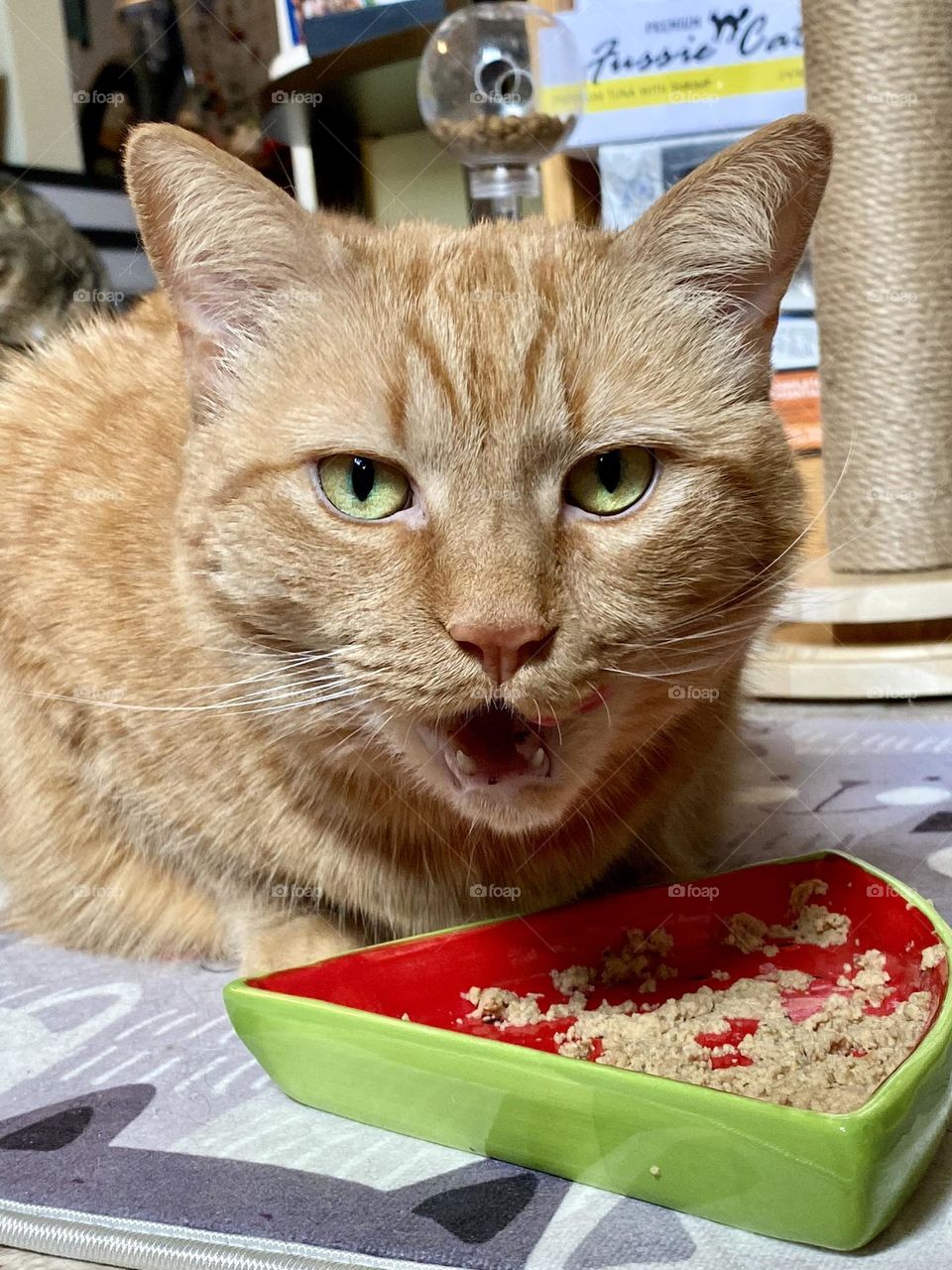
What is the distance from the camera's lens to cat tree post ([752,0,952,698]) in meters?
2.08

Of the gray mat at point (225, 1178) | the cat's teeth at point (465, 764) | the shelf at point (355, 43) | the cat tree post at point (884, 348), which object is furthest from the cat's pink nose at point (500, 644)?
the shelf at point (355, 43)

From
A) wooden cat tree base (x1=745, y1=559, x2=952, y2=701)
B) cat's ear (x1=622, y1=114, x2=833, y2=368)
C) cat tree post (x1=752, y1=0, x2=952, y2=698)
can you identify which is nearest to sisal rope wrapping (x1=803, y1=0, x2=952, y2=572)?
cat tree post (x1=752, y1=0, x2=952, y2=698)

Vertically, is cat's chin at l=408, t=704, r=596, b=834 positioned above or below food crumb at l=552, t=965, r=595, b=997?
above

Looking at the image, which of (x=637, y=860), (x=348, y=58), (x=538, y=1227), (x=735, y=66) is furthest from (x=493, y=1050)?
(x=735, y=66)

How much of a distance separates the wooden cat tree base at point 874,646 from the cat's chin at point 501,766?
1.24m

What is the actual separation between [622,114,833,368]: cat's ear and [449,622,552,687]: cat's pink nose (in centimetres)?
37

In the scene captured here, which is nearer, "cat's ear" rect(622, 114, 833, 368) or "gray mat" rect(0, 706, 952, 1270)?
"gray mat" rect(0, 706, 952, 1270)

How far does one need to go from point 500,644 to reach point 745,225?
0.42 metres

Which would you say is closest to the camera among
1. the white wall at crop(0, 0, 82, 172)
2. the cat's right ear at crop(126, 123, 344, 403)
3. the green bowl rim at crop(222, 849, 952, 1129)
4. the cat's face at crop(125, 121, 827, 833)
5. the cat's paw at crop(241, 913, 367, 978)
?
the green bowl rim at crop(222, 849, 952, 1129)

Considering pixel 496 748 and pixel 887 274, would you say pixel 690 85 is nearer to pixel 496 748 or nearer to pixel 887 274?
pixel 887 274

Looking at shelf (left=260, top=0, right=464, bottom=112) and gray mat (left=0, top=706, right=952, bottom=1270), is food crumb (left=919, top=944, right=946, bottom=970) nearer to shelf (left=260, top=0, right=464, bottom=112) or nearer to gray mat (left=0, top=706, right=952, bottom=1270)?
gray mat (left=0, top=706, right=952, bottom=1270)

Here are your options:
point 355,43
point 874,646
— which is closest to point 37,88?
point 355,43

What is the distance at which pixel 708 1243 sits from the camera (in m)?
0.75

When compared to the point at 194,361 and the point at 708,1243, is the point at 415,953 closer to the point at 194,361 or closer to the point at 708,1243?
the point at 708,1243
